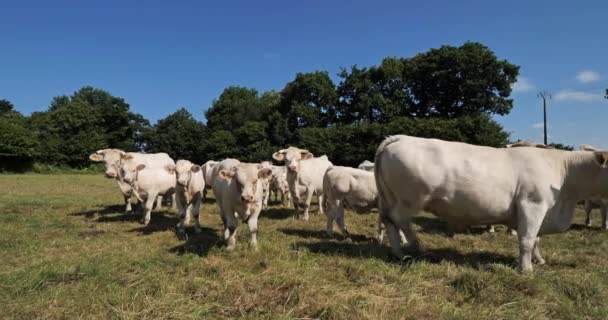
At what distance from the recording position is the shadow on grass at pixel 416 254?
A: 24.1ft

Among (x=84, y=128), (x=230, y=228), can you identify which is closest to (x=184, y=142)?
(x=84, y=128)

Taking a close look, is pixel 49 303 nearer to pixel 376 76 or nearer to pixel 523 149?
pixel 523 149

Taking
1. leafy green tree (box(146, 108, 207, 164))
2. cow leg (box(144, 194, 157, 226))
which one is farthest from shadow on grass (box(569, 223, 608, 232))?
leafy green tree (box(146, 108, 207, 164))

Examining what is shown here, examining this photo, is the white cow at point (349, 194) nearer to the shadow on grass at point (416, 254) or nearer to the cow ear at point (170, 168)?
the shadow on grass at point (416, 254)

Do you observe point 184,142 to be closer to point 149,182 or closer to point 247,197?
point 149,182

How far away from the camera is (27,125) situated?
6831cm

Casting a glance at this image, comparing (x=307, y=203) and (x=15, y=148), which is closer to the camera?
(x=307, y=203)

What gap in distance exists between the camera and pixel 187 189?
1038 cm

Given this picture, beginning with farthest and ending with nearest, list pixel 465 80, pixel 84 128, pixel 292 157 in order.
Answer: pixel 84 128, pixel 465 80, pixel 292 157

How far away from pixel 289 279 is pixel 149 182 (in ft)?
24.3

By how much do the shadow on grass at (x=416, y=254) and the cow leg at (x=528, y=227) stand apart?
477 mm

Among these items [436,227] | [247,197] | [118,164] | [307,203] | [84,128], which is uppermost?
[84,128]

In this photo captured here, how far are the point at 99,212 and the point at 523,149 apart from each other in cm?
1235

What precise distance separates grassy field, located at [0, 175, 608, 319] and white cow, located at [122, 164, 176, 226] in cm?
210
